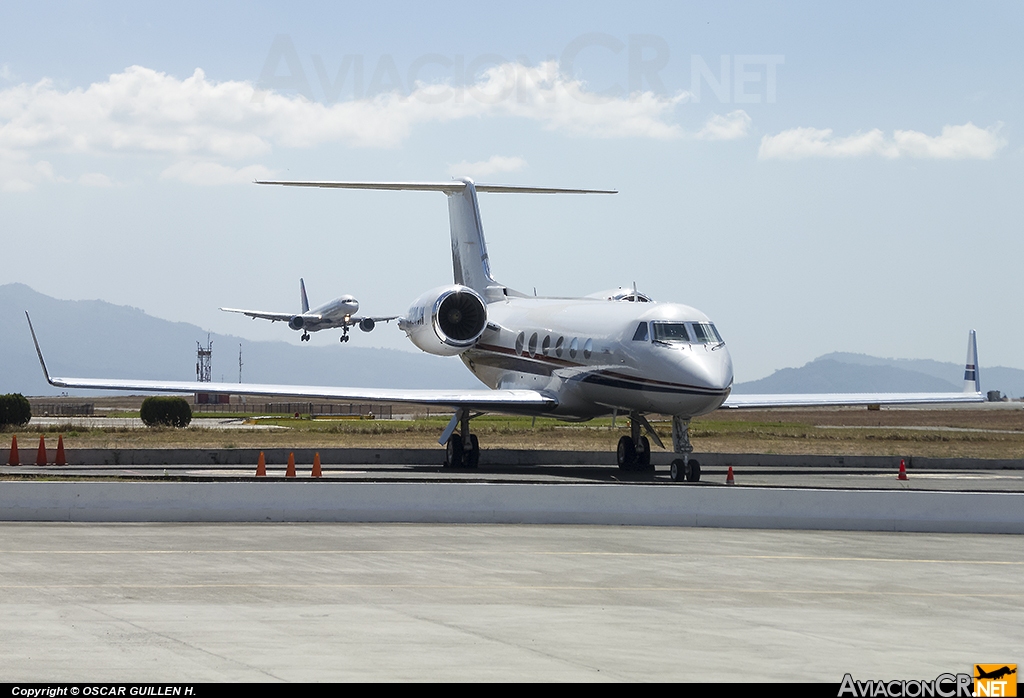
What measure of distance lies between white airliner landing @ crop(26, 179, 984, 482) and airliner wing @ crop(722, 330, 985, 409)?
43 millimetres

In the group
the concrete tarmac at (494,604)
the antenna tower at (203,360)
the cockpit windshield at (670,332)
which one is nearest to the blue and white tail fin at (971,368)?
the cockpit windshield at (670,332)

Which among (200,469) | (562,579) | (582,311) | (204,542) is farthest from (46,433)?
(562,579)

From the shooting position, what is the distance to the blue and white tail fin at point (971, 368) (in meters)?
34.3

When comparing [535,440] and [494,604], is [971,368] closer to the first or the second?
[535,440]

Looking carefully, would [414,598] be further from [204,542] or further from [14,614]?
[204,542]

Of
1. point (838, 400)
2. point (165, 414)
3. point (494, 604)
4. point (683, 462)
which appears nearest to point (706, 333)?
point (683, 462)

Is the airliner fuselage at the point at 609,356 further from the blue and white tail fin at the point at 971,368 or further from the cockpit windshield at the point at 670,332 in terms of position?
the blue and white tail fin at the point at 971,368

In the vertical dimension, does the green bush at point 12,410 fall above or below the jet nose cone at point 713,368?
below

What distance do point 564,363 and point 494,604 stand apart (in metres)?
18.9

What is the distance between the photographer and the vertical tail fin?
125ft

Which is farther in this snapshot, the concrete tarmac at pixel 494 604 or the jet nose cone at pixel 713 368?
the jet nose cone at pixel 713 368

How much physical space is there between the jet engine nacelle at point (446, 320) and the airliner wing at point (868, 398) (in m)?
7.02

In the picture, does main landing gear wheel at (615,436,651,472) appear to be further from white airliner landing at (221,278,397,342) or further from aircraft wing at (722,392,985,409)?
white airliner landing at (221,278,397,342)

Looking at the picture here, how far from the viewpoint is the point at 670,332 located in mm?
26281
